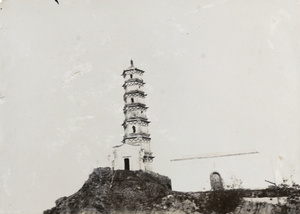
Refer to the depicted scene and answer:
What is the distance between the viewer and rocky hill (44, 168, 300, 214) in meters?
10.2

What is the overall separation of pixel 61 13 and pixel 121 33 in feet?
6.91

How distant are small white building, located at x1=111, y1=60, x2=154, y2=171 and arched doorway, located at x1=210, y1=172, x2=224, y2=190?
2.05 m

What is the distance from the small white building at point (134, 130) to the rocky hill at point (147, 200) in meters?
0.65

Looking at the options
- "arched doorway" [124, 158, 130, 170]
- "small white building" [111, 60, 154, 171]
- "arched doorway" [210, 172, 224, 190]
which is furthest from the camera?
"arched doorway" [124, 158, 130, 170]

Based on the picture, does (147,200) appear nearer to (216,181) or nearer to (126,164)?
(126,164)

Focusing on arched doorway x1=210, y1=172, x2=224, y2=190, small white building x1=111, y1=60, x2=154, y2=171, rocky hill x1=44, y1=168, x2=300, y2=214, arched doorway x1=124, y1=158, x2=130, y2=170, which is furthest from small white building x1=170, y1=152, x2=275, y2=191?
arched doorway x1=124, y1=158, x2=130, y2=170

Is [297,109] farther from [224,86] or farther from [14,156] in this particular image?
[14,156]

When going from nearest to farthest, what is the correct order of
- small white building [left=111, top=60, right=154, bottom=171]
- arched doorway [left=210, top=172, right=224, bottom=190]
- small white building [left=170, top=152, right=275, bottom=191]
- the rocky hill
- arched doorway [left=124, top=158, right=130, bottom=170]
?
the rocky hill → small white building [left=170, top=152, right=275, bottom=191] → arched doorway [left=210, top=172, right=224, bottom=190] → small white building [left=111, top=60, right=154, bottom=171] → arched doorway [left=124, top=158, right=130, bottom=170]

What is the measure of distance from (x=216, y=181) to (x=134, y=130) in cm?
347

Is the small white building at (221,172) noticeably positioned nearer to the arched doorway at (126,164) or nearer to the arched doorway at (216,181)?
the arched doorway at (216,181)

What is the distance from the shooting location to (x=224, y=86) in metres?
10.8

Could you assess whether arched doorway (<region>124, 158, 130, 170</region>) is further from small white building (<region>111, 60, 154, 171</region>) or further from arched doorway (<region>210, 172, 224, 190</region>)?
arched doorway (<region>210, 172, 224, 190</region>)

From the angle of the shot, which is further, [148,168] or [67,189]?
[148,168]

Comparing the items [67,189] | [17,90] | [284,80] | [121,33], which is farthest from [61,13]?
[284,80]
